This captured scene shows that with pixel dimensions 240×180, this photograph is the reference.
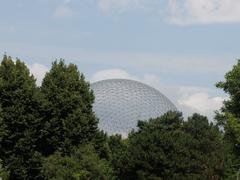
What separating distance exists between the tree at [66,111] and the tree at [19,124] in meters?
1.15

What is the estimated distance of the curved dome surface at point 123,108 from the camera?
10475 cm

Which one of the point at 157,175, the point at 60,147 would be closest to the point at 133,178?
the point at 157,175

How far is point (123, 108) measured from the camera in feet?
344

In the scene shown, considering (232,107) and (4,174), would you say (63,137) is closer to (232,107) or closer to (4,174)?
(4,174)

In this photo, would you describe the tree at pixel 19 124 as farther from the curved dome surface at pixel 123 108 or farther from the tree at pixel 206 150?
the curved dome surface at pixel 123 108

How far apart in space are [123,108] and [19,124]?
52535 millimetres

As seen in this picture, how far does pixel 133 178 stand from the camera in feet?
185

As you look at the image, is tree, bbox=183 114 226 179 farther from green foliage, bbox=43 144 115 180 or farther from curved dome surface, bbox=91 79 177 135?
curved dome surface, bbox=91 79 177 135

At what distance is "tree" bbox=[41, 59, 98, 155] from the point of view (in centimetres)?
5275

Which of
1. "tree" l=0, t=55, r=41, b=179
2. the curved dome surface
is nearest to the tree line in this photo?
"tree" l=0, t=55, r=41, b=179

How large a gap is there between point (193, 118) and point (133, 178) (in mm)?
28743

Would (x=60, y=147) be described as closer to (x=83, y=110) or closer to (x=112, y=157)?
(x=83, y=110)

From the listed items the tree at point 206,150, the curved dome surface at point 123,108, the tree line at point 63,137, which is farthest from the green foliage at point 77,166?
the curved dome surface at point 123,108

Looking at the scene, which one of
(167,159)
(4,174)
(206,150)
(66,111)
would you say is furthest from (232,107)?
(4,174)
